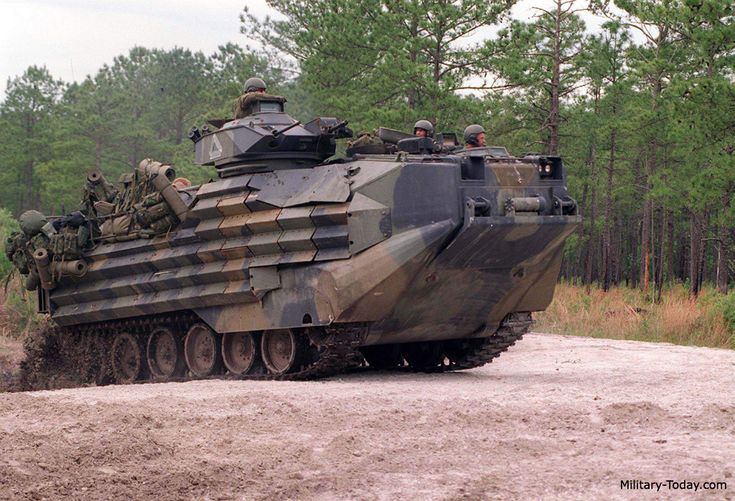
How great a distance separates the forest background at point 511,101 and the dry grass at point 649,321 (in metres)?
0.10

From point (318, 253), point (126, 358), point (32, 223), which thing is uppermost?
point (32, 223)

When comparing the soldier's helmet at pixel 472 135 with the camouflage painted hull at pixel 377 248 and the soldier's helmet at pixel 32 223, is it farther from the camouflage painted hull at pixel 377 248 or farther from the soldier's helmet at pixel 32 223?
the soldier's helmet at pixel 32 223

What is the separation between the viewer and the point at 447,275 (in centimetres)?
1227

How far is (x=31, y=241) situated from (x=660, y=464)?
11317mm

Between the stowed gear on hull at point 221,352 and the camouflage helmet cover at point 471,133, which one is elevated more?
the camouflage helmet cover at point 471,133

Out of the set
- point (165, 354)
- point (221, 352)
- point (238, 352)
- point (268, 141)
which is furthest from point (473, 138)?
point (165, 354)

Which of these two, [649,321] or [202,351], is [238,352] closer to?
[202,351]
